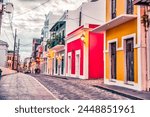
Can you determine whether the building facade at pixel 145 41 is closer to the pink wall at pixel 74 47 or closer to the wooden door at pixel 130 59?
the wooden door at pixel 130 59

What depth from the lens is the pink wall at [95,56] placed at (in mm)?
22389

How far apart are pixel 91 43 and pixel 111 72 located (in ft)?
21.6

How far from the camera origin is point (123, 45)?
14539 millimetres

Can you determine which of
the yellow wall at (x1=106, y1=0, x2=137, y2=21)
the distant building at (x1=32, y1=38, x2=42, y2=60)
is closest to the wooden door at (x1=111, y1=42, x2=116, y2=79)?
the yellow wall at (x1=106, y1=0, x2=137, y2=21)

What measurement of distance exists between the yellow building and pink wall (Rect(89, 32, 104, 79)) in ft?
16.8

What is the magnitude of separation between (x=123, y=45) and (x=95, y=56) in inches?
320

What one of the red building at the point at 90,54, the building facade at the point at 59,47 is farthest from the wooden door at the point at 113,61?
the building facade at the point at 59,47

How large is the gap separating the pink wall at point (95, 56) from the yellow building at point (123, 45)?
5.12 metres

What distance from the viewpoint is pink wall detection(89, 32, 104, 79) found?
73.5 ft

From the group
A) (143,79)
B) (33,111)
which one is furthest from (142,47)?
(33,111)

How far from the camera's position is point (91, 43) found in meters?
22.6

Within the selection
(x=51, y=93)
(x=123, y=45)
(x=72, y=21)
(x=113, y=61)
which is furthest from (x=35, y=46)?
(x=51, y=93)

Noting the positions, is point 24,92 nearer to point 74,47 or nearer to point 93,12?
point 74,47

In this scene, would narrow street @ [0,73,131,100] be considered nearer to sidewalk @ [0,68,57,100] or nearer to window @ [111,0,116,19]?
sidewalk @ [0,68,57,100]
